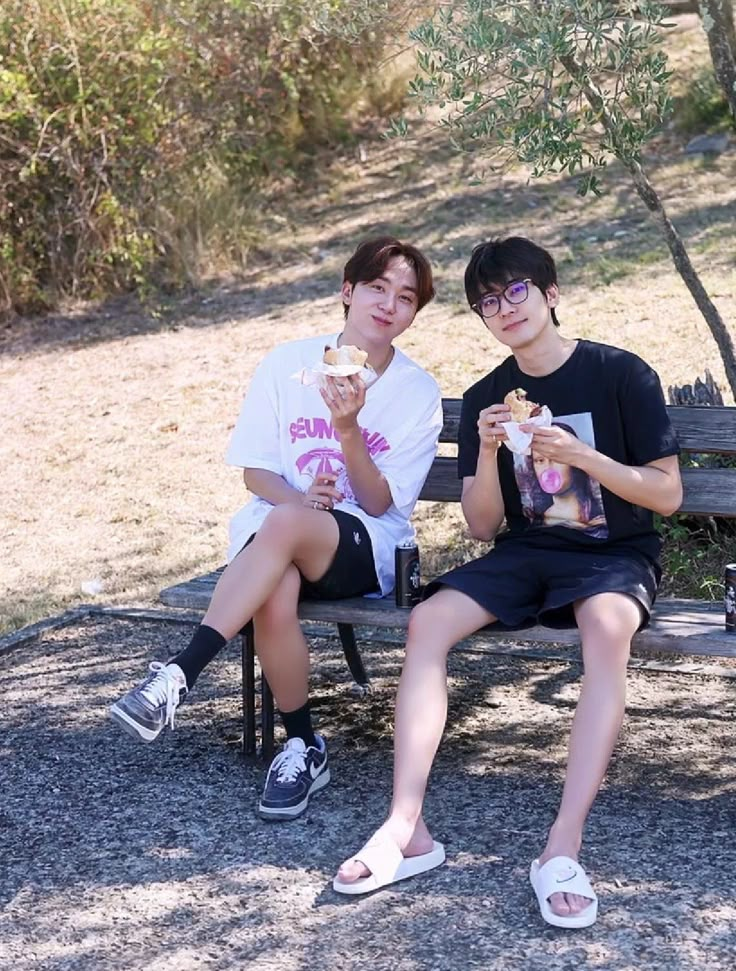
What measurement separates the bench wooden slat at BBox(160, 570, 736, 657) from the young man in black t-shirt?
0.06m

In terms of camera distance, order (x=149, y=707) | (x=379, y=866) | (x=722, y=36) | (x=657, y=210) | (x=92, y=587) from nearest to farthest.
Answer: (x=379, y=866) → (x=149, y=707) → (x=722, y=36) → (x=657, y=210) → (x=92, y=587)

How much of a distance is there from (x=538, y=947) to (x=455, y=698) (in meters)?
1.67

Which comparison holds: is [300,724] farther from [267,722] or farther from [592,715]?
[592,715]

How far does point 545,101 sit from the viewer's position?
4492 millimetres

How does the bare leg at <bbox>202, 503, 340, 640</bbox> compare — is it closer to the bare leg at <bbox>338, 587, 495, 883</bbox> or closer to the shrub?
the bare leg at <bbox>338, 587, 495, 883</bbox>

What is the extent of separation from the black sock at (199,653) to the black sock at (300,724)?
332 millimetres

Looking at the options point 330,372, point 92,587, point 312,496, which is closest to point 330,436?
point 312,496

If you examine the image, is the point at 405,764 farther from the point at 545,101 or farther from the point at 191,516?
the point at 191,516

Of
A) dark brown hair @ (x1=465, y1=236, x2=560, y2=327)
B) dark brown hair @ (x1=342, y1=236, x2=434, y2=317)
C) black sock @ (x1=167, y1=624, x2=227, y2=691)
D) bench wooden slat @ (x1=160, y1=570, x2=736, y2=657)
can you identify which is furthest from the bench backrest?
black sock @ (x1=167, y1=624, x2=227, y2=691)

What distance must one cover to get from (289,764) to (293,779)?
0.15ft

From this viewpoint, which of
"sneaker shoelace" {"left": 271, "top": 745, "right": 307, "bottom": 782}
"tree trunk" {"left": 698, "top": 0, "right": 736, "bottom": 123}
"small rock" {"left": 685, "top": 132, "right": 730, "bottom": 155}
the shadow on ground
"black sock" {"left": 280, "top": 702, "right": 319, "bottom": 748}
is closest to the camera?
"sneaker shoelace" {"left": 271, "top": 745, "right": 307, "bottom": 782}

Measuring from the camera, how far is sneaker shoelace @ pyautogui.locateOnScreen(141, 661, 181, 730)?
11.8 ft

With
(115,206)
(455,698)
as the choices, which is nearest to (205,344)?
(115,206)

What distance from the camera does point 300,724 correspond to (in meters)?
3.96
